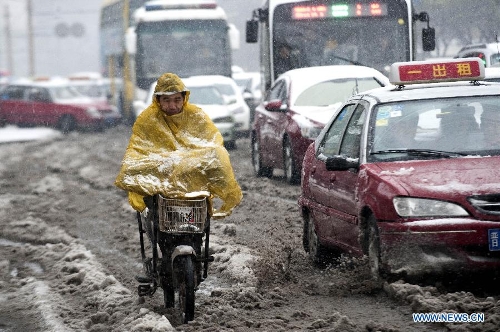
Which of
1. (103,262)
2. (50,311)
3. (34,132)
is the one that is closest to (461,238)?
(50,311)

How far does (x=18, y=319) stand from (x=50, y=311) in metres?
0.24

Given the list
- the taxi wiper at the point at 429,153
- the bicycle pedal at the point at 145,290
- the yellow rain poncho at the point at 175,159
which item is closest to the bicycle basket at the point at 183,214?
the yellow rain poncho at the point at 175,159

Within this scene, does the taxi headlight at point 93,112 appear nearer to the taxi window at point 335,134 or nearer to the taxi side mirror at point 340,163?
the taxi window at point 335,134

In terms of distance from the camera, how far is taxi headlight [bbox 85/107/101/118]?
128 feet

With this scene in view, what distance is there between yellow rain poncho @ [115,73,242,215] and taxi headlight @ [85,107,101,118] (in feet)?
104

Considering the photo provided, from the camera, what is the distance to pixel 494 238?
7199mm

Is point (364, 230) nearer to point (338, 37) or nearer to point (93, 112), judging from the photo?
point (338, 37)

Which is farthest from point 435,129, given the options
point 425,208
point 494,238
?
point 494,238

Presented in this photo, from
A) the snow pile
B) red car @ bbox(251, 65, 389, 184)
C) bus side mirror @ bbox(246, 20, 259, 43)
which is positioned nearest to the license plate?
the snow pile

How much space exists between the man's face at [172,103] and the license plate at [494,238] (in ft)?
7.01

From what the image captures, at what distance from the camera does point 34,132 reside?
40219 mm

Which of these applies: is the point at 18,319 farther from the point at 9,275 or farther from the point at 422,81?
the point at 422,81

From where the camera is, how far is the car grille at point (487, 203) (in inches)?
285

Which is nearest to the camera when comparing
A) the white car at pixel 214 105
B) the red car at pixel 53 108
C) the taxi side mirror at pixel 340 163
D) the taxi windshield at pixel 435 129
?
the taxi windshield at pixel 435 129
